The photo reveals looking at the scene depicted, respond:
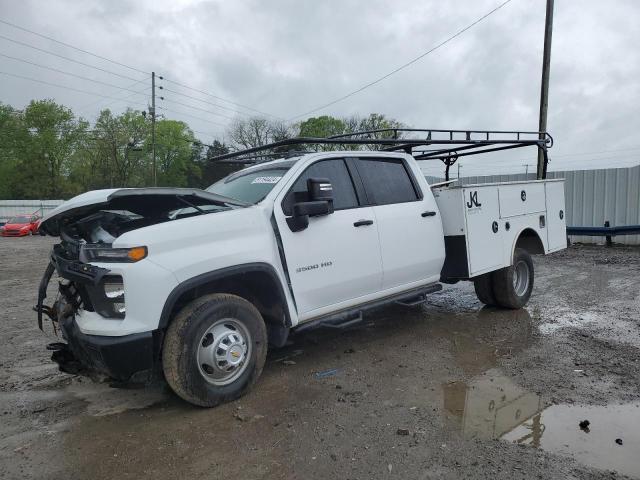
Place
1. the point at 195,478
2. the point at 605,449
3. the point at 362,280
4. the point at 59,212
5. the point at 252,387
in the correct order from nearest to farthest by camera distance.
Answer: the point at 195,478, the point at 605,449, the point at 59,212, the point at 252,387, the point at 362,280

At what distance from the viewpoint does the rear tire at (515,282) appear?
6526 millimetres

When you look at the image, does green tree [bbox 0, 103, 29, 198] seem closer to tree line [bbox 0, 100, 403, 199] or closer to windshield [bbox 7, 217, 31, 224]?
tree line [bbox 0, 100, 403, 199]

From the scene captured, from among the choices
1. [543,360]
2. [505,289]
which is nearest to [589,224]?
[505,289]

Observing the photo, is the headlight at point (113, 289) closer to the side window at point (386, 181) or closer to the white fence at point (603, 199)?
the side window at point (386, 181)

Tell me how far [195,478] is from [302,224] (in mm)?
2101

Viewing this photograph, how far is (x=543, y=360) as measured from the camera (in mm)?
4852

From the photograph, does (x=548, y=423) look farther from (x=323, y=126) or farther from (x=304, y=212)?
(x=323, y=126)

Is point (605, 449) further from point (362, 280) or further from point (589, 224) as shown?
point (589, 224)

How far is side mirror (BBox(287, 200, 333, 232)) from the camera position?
418 centimetres

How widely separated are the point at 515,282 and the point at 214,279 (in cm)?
456

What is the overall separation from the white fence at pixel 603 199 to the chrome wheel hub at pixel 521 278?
9.14 metres

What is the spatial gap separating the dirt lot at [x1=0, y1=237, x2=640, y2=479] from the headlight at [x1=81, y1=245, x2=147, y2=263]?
4.09ft

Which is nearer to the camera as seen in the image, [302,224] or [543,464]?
[543,464]

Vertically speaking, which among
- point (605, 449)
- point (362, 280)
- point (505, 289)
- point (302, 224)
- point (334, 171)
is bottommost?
point (605, 449)
